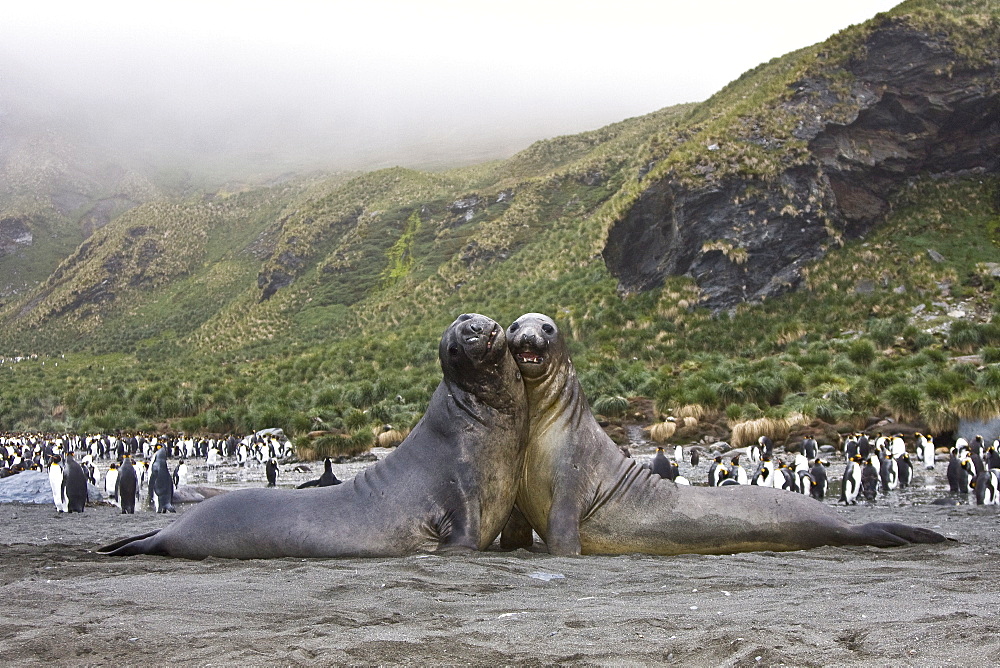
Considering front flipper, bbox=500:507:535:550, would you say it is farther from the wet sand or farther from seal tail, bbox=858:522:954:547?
seal tail, bbox=858:522:954:547

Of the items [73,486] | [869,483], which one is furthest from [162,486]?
[869,483]

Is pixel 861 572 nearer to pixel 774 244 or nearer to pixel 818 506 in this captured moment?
pixel 818 506

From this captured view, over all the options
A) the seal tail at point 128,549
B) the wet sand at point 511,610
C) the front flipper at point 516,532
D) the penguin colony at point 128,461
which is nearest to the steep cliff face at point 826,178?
the penguin colony at point 128,461

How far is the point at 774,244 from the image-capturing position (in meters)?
33.8

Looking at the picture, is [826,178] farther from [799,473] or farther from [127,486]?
[127,486]

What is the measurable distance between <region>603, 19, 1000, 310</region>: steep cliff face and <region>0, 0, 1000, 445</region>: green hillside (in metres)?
0.33

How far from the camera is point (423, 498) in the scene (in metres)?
6.27

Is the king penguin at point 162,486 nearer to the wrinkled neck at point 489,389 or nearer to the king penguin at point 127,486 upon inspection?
the king penguin at point 127,486

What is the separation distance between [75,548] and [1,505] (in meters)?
9.40

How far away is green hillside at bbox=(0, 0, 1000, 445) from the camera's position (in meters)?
25.8

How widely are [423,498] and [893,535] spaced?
358 cm

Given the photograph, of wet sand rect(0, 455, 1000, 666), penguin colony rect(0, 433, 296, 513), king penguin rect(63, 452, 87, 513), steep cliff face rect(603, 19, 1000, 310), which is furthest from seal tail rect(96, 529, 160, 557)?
steep cliff face rect(603, 19, 1000, 310)

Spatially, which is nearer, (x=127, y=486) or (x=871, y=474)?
(x=127, y=486)

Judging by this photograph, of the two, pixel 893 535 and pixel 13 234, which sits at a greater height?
pixel 13 234
